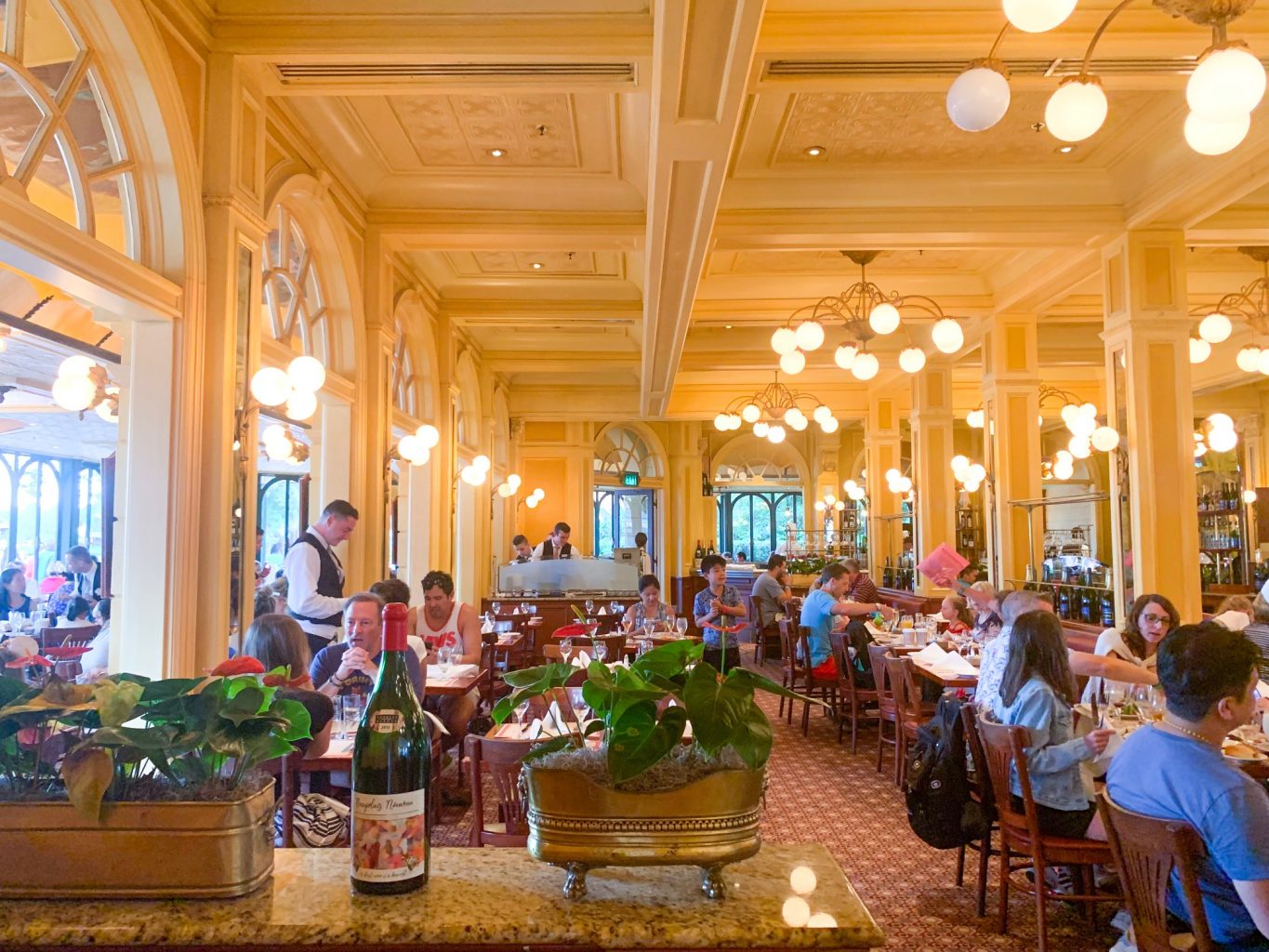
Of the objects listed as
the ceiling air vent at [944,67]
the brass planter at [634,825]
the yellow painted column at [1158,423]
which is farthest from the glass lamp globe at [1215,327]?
the brass planter at [634,825]

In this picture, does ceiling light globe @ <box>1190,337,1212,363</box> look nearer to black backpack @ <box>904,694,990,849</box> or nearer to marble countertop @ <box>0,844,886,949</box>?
black backpack @ <box>904,694,990,849</box>

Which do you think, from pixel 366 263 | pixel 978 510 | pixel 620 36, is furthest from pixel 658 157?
pixel 978 510

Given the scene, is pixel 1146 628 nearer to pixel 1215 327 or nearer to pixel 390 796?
pixel 1215 327

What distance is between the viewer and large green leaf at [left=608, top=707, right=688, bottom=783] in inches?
48.4

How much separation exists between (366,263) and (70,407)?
2504 millimetres

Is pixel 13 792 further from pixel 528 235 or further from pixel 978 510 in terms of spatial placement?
pixel 978 510

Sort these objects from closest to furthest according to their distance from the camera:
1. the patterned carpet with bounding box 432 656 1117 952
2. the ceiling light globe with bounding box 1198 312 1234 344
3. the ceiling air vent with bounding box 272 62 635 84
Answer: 1. the patterned carpet with bounding box 432 656 1117 952
2. the ceiling air vent with bounding box 272 62 635 84
3. the ceiling light globe with bounding box 1198 312 1234 344

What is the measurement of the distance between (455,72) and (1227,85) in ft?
11.7

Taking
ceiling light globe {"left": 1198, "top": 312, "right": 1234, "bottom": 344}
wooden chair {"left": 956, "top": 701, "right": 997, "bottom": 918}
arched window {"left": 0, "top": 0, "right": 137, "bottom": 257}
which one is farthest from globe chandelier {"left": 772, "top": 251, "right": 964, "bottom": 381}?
arched window {"left": 0, "top": 0, "right": 137, "bottom": 257}

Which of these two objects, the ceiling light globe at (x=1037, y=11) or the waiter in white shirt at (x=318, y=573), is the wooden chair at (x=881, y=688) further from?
the ceiling light globe at (x=1037, y=11)

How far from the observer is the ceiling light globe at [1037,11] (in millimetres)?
2389

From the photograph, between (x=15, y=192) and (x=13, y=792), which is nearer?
(x=13, y=792)

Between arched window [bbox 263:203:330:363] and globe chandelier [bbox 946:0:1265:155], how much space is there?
13.3ft

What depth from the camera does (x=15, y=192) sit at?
11.0 feet
